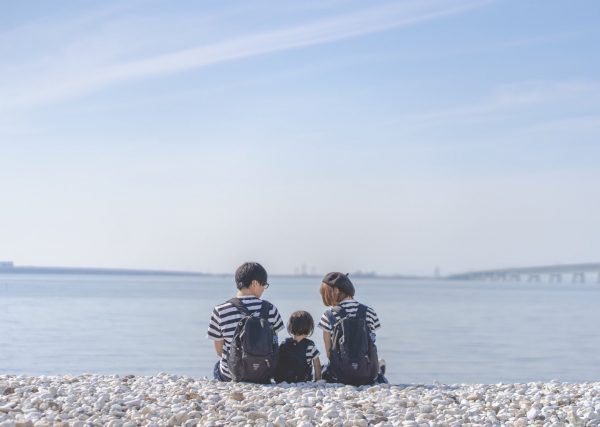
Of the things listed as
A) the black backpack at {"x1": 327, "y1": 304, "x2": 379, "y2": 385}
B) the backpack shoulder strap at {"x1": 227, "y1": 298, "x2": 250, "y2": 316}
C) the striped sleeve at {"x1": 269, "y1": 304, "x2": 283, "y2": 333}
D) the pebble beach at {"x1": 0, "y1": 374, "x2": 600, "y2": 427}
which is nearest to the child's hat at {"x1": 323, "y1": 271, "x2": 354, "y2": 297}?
the black backpack at {"x1": 327, "y1": 304, "x2": 379, "y2": 385}

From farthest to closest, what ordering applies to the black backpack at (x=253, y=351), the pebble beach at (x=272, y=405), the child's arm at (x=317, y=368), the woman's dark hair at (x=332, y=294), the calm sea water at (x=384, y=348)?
1. the calm sea water at (x=384, y=348)
2. the woman's dark hair at (x=332, y=294)
3. the child's arm at (x=317, y=368)
4. the black backpack at (x=253, y=351)
5. the pebble beach at (x=272, y=405)

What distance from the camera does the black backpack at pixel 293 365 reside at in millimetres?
8531

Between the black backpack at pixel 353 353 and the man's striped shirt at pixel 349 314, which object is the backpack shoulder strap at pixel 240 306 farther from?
the black backpack at pixel 353 353

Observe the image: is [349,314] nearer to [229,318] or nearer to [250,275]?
[250,275]

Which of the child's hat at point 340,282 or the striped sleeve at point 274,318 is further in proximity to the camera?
the child's hat at point 340,282

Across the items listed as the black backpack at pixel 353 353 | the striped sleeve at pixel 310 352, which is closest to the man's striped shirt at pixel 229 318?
the striped sleeve at pixel 310 352

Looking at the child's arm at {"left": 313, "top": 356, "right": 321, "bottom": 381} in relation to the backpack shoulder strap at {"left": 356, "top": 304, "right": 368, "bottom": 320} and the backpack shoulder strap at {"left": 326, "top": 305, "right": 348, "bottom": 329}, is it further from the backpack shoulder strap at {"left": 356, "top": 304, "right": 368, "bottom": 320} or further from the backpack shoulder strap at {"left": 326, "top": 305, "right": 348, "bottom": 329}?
the backpack shoulder strap at {"left": 356, "top": 304, "right": 368, "bottom": 320}

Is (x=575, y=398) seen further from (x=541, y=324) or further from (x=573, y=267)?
(x=573, y=267)

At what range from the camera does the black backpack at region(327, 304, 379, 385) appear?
831 centimetres

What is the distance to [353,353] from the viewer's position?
830 centimetres

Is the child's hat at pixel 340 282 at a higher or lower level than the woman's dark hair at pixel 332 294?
higher

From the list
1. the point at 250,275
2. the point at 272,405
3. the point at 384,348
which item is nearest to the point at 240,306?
the point at 250,275

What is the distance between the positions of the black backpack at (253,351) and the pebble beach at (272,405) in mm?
189

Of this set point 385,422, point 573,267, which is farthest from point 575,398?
point 573,267
